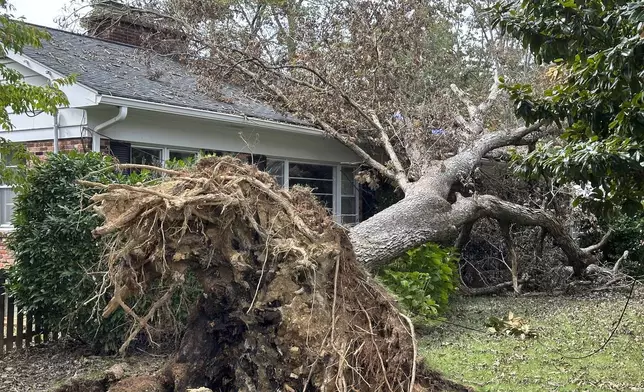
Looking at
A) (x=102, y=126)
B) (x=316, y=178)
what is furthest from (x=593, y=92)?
(x=316, y=178)

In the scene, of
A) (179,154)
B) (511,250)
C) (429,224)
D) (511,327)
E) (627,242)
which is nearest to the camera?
(511,327)

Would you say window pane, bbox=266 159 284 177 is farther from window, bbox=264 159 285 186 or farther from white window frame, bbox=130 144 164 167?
white window frame, bbox=130 144 164 167

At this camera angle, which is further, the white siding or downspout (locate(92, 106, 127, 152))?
the white siding

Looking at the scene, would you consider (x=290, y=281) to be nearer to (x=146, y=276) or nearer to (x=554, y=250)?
(x=146, y=276)

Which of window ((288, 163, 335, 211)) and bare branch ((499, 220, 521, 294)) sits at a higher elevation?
window ((288, 163, 335, 211))

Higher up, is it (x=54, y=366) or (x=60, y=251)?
(x=60, y=251)

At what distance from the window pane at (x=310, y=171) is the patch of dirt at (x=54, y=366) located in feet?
23.6

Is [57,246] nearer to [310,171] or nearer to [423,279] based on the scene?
[423,279]

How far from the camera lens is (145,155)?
1053 centimetres

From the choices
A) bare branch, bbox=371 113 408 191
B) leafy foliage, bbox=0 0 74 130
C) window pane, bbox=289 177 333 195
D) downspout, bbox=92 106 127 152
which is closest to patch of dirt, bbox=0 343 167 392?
leafy foliage, bbox=0 0 74 130

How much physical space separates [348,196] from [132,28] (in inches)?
249

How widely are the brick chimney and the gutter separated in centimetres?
156

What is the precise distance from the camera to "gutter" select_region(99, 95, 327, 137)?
30.5 feet

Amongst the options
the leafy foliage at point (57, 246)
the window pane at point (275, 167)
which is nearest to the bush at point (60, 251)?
the leafy foliage at point (57, 246)
